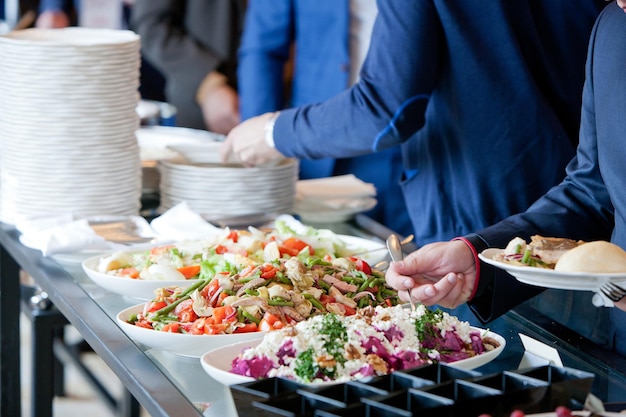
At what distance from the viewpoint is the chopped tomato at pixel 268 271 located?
1.47 m

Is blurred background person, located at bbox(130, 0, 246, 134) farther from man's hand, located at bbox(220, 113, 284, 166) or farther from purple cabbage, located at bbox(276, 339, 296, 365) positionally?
purple cabbage, located at bbox(276, 339, 296, 365)

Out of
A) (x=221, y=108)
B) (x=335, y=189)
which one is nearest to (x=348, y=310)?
(x=335, y=189)

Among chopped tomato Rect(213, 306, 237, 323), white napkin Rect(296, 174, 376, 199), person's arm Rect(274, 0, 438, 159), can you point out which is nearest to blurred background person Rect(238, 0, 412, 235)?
white napkin Rect(296, 174, 376, 199)

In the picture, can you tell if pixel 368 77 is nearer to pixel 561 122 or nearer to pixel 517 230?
pixel 561 122

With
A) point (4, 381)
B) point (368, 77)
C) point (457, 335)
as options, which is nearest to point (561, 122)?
point (368, 77)

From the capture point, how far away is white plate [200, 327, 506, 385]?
118 centimetres

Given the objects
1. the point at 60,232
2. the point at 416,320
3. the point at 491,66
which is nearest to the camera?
the point at 416,320

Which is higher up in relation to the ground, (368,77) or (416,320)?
(368,77)

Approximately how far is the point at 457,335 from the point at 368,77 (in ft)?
3.04

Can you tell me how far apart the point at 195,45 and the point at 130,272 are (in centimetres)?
293

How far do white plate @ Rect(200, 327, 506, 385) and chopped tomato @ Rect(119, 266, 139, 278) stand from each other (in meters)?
0.44

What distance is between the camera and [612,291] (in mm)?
1168

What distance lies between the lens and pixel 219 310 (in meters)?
1.39

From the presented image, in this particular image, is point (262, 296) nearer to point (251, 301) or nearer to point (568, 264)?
point (251, 301)
